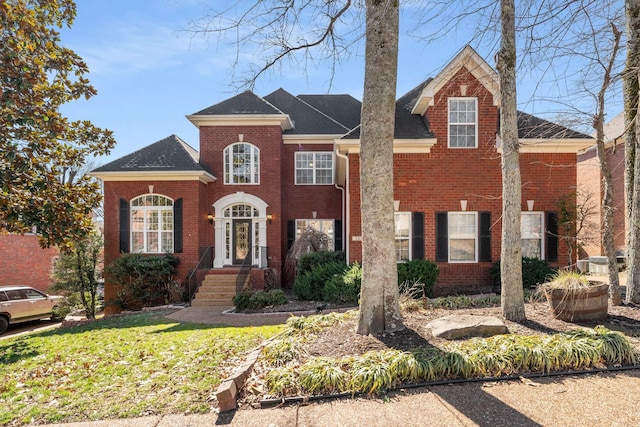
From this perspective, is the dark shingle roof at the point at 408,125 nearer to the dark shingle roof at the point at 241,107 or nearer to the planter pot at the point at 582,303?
the dark shingle roof at the point at 241,107

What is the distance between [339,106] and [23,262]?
2072cm

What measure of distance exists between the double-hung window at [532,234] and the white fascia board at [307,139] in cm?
829

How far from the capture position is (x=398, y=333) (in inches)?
206

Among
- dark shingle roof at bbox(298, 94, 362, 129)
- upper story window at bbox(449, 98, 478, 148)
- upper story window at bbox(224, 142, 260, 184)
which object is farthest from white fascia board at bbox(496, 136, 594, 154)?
upper story window at bbox(224, 142, 260, 184)

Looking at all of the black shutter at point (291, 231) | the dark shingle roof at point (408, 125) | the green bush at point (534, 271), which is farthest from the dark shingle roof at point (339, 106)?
the green bush at point (534, 271)

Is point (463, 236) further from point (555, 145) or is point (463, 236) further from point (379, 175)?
point (379, 175)

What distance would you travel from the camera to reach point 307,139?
621 inches

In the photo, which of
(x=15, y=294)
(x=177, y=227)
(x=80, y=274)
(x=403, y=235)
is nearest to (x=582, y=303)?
(x=403, y=235)

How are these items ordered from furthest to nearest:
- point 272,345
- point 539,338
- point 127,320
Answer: point 127,320 → point 272,345 → point 539,338

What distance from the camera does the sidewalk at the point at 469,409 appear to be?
10.6 ft

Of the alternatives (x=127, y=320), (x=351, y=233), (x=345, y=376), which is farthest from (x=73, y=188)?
(x=351, y=233)

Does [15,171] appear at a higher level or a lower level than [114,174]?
lower

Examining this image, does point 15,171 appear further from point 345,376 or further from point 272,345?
point 345,376

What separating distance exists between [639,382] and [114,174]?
15638 mm
